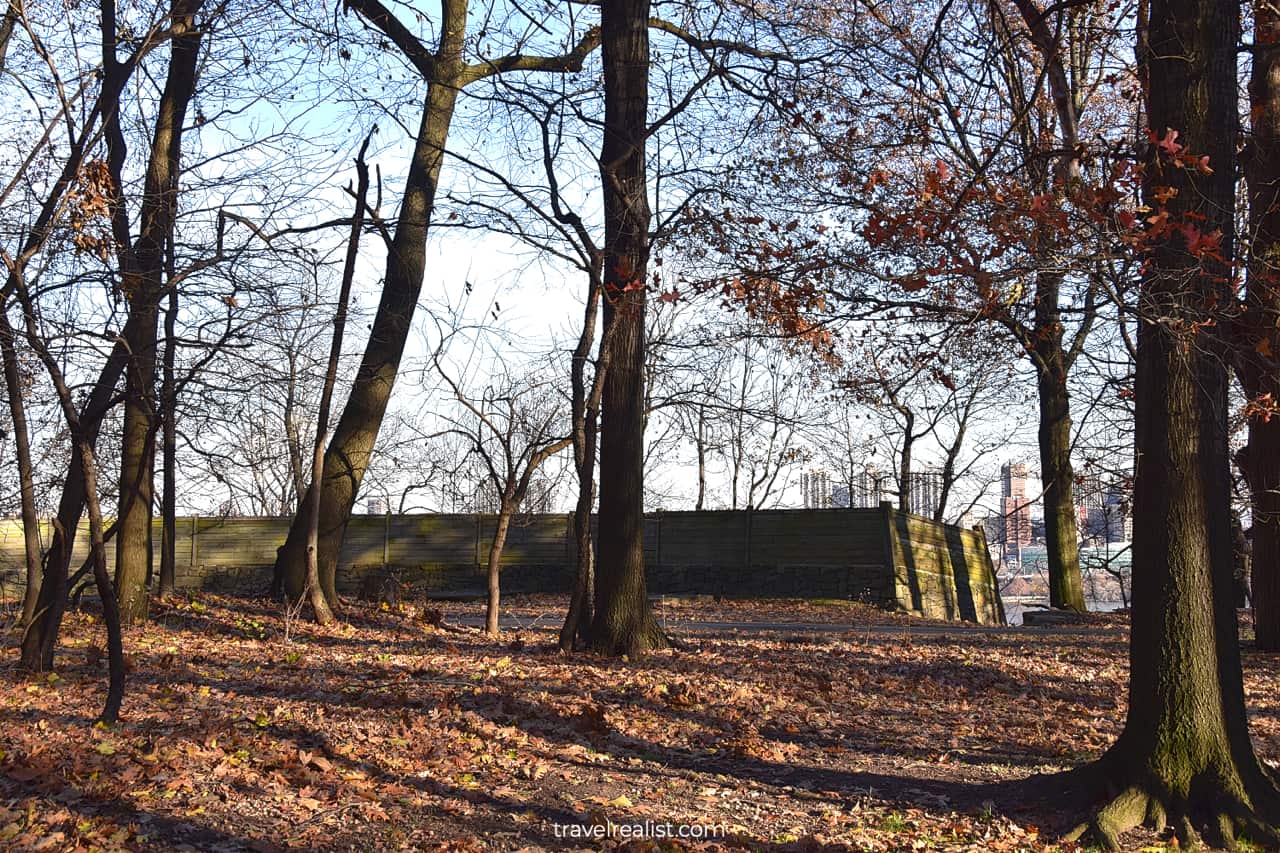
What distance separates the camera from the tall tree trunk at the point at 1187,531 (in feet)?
18.0

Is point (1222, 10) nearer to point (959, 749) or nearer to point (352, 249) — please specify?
point (959, 749)

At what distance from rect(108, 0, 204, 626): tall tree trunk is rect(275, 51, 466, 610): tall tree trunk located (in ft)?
6.98

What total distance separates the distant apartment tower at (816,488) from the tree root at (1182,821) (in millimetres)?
31382

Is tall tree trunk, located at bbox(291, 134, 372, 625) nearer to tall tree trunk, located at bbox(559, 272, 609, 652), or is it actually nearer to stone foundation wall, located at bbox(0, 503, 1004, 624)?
tall tree trunk, located at bbox(559, 272, 609, 652)

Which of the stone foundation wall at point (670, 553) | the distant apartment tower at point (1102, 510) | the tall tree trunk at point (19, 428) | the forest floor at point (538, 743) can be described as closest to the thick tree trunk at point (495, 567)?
the forest floor at point (538, 743)

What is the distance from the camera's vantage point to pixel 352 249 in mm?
11109

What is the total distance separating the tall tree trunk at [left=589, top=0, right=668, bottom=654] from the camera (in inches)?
393

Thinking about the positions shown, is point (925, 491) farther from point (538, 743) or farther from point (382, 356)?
point (538, 743)

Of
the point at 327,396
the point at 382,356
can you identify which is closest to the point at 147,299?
the point at 327,396

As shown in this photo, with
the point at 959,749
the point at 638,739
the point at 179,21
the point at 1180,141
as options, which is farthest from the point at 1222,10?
the point at 179,21

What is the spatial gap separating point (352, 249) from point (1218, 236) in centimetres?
833

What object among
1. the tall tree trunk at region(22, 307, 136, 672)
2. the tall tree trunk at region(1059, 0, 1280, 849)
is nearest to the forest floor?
the tall tree trunk at region(22, 307, 136, 672)

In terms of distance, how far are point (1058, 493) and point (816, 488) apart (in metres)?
21.2

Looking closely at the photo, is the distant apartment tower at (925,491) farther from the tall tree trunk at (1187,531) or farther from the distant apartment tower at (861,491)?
the tall tree trunk at (1187,531)
